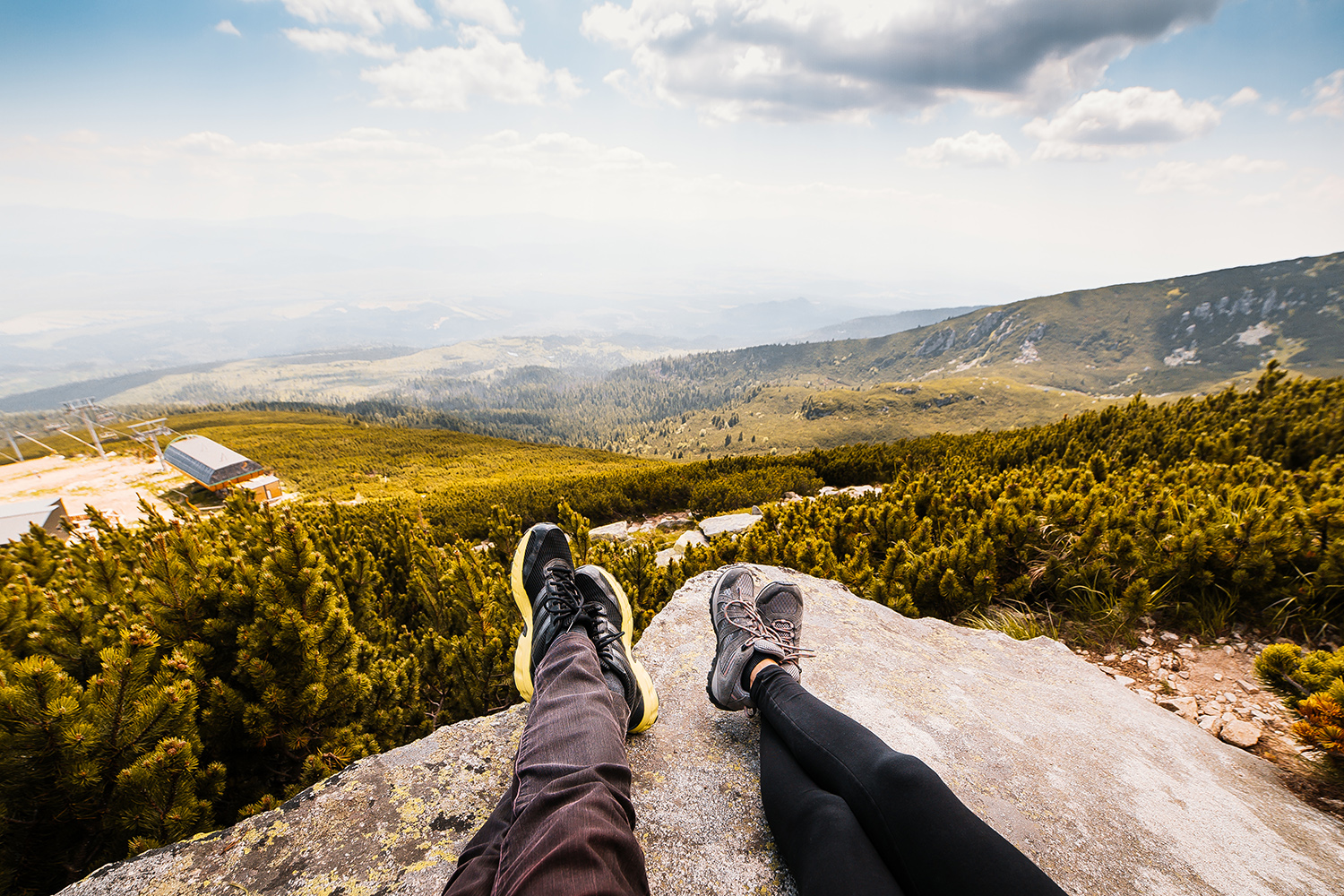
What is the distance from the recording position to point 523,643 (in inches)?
126

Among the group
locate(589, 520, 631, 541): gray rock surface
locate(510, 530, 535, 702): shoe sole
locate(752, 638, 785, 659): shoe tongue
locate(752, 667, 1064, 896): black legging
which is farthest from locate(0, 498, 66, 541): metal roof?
locate(752, 667, 1064, 896): black legging

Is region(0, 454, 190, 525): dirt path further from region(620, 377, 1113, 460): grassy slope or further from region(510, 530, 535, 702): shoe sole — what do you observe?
region(620, 377, 1113, 460): grassy slope

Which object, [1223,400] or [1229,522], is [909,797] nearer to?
[1229,522]

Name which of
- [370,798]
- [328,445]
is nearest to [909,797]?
[370,798]

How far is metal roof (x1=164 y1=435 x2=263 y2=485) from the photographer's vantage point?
30583mm

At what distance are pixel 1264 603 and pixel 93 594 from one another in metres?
8.15

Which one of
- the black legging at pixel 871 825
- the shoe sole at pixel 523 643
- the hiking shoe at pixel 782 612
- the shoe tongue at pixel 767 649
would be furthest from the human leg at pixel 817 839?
the shoe sole at pixel 523 643

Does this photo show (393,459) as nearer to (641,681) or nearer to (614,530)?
(614,530)

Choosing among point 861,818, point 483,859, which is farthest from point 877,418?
point 483,859

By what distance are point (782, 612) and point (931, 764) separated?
3.91 ft

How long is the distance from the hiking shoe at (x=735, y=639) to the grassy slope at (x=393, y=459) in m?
23.1

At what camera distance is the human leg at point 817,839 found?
1.68m

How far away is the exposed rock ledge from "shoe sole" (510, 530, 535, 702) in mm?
252

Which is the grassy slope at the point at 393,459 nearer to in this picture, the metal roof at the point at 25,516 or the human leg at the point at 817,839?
the metal roof at the point at 25,516
